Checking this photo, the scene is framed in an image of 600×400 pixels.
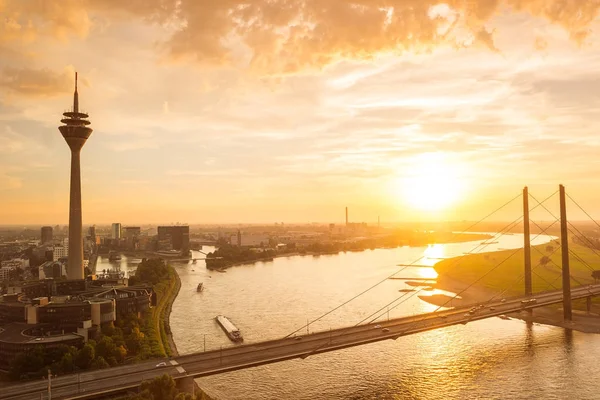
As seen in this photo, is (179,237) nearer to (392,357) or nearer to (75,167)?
(75,167)

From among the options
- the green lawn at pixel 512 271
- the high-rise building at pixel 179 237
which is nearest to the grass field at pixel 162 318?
the green lawn at pixel 512 271

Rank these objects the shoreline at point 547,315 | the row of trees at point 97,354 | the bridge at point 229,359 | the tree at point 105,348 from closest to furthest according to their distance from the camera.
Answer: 1. the bridge at point 229,359
2. the row of trees at point 97,354
3. the tree at point 105,348
4. the shoreline at point 547,315

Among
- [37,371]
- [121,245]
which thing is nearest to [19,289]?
[37,371]

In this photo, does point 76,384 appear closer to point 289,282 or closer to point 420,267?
point 289,282

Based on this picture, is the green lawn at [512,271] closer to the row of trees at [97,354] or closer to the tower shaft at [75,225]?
the row of trees at [97,354]

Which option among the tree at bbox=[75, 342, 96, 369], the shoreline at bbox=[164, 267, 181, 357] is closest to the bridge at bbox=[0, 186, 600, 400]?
the tree at bbox=[75, 342, 96, 369]

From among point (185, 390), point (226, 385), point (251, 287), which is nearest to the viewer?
point (185, 390)

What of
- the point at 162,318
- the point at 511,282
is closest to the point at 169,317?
the point at 162,318
